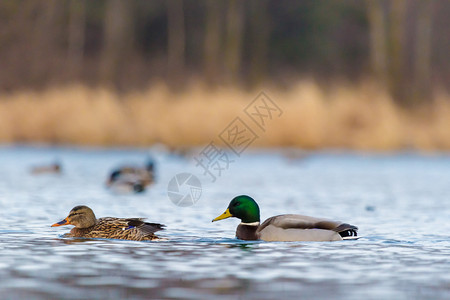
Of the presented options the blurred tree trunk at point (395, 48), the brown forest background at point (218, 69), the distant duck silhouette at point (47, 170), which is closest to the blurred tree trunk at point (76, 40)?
the brown forest background at point (218, 69)

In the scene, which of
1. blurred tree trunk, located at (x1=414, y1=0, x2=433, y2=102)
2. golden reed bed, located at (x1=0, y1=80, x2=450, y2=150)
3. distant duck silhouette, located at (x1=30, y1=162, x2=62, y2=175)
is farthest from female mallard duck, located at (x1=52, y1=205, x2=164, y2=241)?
blurred tree trunk, located at (x1=414, y1=0, x2=433, y2=102)

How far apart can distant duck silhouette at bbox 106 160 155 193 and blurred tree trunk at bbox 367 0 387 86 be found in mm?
14338

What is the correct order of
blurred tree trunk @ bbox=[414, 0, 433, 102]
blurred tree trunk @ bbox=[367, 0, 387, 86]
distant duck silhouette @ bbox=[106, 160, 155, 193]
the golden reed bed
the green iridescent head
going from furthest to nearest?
1. blurred tree trunk @ bbox=[414, 0, 433, 102]
2. blurred tree trunk @ bbox=[367, 0, 387, 86]
3. the golden reed bed
4. distant duck silhouette @ bbox=[106, 160, 155, 193]
5. the green iridescent head

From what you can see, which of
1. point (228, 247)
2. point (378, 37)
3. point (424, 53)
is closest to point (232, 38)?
point (378, 37)

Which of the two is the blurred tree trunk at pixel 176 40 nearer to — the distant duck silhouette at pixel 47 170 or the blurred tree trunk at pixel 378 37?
the blurred tree trunk at pixel 378 37

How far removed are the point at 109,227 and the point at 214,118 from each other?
1440 cm

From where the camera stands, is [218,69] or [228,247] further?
[218,69]

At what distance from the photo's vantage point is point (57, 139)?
2497 centimetres

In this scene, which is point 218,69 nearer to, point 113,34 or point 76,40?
point 113,34

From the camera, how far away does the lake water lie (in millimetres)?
6461

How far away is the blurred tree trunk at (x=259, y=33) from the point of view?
143ft

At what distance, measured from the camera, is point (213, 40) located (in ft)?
127

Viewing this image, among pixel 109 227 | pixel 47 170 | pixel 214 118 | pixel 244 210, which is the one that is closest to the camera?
pixel 109 227

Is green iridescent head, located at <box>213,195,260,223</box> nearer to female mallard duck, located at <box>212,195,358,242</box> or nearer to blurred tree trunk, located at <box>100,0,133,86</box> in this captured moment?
female mallard duck, located at <box>212,195,358,242</box>
